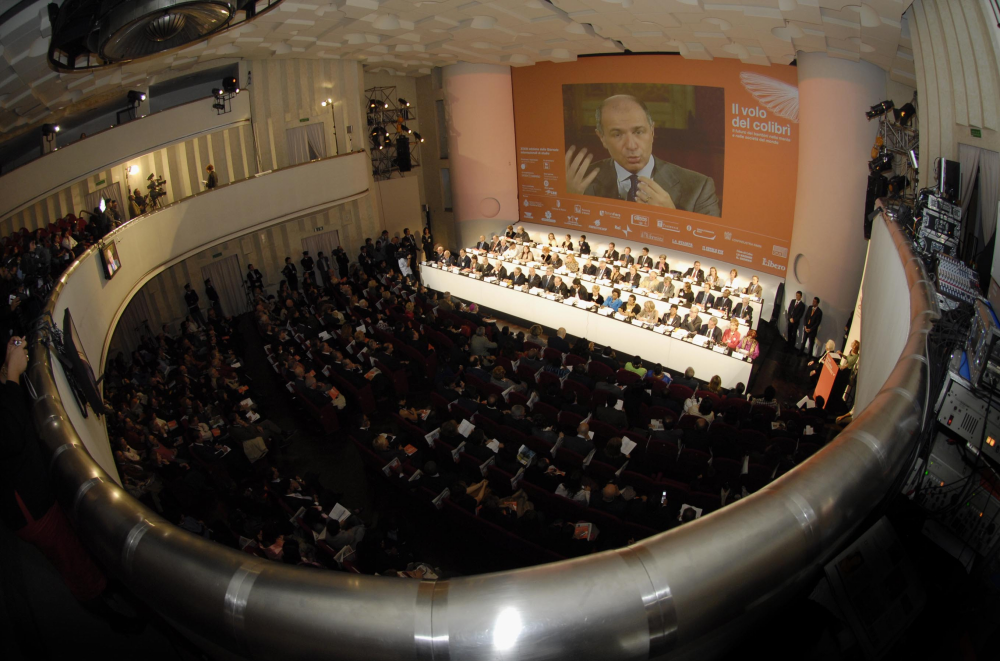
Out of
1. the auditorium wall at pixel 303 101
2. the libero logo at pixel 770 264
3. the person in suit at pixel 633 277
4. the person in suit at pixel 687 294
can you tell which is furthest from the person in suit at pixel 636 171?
the auditorium wall at pixel 303 101

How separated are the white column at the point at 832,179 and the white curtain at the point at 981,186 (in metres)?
4.19

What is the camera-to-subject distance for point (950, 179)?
5695 mm

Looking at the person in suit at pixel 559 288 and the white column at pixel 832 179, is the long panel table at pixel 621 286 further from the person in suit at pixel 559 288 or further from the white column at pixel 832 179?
the white column at pixel 832 179

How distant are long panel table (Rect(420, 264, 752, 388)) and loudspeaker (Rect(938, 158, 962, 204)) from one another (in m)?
4.13

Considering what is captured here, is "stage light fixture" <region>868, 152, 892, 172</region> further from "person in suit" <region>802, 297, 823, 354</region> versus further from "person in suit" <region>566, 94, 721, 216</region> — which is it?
"person in suit" <region>566, 94, 721, 216</region>

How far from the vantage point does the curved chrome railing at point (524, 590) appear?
191 cm

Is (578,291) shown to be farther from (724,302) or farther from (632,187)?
(632,187)

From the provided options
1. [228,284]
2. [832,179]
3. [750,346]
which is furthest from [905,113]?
[228,284]

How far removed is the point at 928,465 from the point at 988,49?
335 centimetres

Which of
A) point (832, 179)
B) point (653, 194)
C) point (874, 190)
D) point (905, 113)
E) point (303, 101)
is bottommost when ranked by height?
point (653, 194)

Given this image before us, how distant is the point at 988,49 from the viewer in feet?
14.4

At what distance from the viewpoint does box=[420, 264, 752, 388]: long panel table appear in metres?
9.76

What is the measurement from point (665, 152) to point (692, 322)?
5357 millimetres

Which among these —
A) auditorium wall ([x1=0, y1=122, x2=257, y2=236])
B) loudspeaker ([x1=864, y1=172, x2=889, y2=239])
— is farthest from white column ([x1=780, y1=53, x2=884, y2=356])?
auditorium wall ([x1=0, y1=122, x2=257, y2=236])
